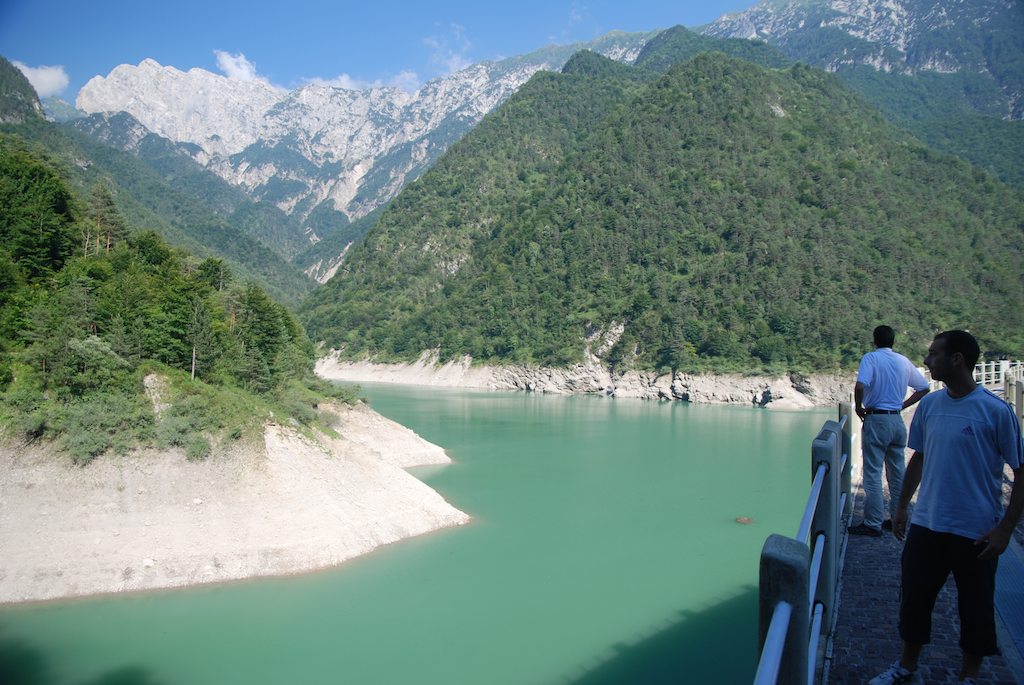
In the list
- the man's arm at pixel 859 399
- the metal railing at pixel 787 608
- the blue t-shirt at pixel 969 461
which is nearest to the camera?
the metal railing at pixel 787 608

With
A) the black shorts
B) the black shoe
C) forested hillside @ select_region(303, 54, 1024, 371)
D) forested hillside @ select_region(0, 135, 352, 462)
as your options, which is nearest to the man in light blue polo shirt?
the black shoe

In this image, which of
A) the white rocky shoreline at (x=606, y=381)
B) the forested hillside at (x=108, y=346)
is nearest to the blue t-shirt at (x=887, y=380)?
the forested hillside at (x=108, y=346)

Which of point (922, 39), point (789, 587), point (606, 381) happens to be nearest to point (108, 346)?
point (789, 587)

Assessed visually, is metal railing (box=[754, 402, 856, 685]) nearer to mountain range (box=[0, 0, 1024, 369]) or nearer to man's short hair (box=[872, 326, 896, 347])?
man's short hair (box=[872, 326, 896, 347])

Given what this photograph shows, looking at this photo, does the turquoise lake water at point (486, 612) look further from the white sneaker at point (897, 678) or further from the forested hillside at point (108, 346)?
the white sneaker at point (897, 678)

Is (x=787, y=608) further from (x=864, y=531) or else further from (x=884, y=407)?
(x=864, y=531)
